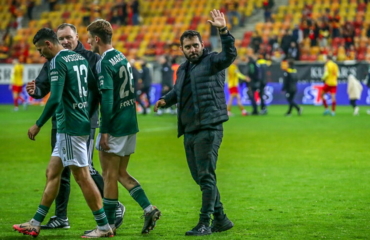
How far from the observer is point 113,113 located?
25.0ft

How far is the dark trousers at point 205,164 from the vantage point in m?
7.68

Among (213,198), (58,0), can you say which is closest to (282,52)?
(58,0)

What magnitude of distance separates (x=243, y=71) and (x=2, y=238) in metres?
27.6

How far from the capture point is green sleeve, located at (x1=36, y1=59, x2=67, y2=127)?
23.5ft

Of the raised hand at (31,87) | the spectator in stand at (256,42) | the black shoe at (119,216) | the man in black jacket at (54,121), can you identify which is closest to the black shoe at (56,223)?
the man in black jacket at (54,121)

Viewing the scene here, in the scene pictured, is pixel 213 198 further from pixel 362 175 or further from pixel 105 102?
pixel 362 175

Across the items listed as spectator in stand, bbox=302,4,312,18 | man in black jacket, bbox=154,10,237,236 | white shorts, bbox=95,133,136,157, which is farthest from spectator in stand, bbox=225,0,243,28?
white shorts, bbox=95,133,136,157

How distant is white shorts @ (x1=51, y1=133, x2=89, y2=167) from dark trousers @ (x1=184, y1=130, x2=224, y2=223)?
119 centimetres

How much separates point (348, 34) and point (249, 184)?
24.5 m

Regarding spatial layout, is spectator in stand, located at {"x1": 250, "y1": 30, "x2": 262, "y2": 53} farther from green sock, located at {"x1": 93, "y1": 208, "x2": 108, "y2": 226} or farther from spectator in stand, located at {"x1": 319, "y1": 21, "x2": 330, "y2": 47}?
green sock, located at {"x1": 93, "y1": 208, "x2": 108, "y2": 226}

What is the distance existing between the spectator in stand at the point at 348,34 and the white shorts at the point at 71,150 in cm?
2890

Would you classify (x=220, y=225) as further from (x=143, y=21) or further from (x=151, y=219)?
(x=143, y=21)

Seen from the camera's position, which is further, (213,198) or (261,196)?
(261,196)

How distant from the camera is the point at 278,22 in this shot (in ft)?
128
